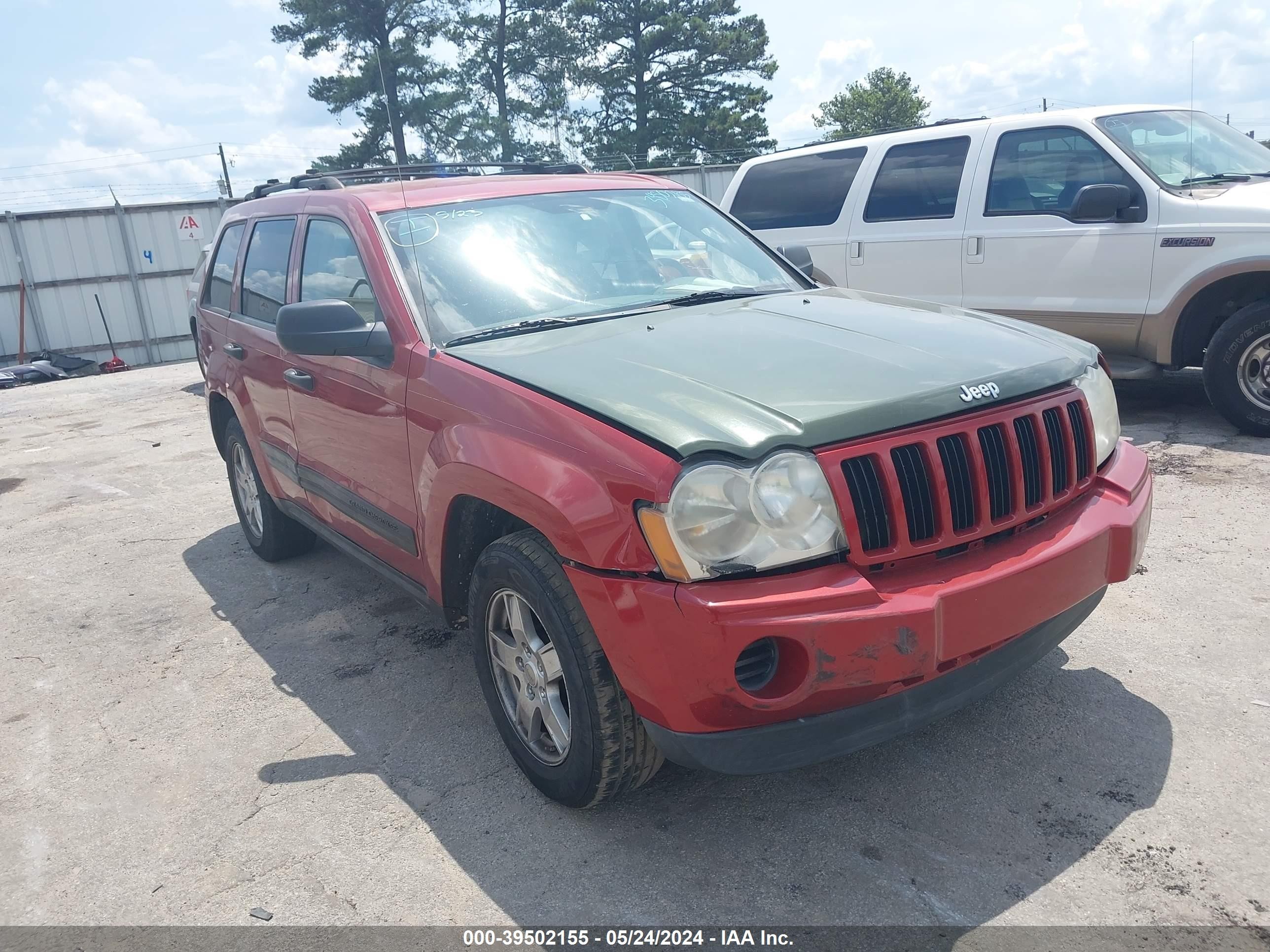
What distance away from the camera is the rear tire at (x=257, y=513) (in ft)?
16.9

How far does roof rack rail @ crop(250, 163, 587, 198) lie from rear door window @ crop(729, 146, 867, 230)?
344 cm

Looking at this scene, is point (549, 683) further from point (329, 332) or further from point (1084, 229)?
point (1084, 229)

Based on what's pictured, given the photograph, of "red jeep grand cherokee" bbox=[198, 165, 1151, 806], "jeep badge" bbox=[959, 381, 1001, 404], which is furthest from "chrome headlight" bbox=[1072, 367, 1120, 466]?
"jeep badge" bbox=[959, 381, 1001, 404]

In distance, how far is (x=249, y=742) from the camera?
11.5 ft

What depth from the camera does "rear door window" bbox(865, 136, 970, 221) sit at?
696cm

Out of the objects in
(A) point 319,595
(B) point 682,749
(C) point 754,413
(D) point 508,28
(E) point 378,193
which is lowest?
(A) point 319,595

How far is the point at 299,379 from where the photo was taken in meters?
4.05

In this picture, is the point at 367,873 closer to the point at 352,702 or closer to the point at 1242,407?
the point at 352,702

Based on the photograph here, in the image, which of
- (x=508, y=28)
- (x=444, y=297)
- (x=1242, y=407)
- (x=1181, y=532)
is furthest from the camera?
(x=508, y=28)

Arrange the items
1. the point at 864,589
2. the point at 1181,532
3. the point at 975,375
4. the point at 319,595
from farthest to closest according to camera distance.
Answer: the point at 319,595 → the point at 1181,532 → the point at 975,375 → the point at 864,589

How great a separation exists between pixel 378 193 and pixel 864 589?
8.24 feet

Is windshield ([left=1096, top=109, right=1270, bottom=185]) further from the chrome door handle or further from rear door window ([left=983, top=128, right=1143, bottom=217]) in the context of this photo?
the chrome door handle

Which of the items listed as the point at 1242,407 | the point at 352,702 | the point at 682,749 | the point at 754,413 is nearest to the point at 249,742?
the point at 352,702

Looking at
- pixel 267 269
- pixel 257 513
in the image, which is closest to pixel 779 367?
pixel 267 269
